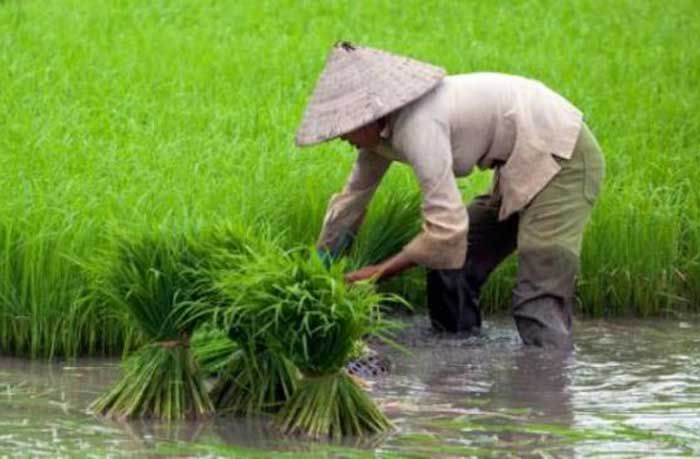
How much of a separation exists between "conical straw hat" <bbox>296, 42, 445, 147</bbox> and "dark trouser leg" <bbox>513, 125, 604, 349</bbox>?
73 cm

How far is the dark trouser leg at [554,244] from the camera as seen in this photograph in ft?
23.5

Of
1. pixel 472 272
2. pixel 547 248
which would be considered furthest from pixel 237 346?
pixel 472 272

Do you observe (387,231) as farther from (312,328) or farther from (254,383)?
(312,328)

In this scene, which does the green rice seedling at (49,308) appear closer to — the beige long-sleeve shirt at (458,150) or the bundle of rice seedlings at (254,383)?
the beige long-sleeve shirt at (458,150)

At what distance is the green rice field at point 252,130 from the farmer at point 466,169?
0.35 m

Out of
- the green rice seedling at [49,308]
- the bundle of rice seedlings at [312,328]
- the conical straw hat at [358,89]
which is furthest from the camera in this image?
the green rice seedling at [49,308]

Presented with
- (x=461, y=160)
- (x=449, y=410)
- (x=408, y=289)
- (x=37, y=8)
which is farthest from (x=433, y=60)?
(x=449, y=410)

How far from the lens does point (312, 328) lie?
5477 mm

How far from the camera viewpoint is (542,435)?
5762 mm

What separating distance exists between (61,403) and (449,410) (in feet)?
4.36

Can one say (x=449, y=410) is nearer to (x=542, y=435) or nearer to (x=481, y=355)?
(x=542, y=435)

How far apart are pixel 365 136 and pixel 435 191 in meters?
0.34

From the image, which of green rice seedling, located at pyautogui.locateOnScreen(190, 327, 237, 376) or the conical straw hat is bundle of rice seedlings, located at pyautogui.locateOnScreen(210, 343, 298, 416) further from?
the conical straw hat

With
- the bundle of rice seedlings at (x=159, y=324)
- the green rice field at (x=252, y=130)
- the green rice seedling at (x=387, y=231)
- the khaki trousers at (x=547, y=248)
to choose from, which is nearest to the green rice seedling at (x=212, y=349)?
the bundle of rice seedlings at (x=159, y=324)
